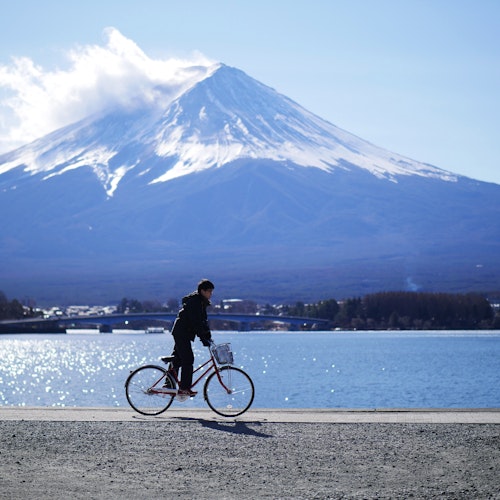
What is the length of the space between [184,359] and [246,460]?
14.6 ft

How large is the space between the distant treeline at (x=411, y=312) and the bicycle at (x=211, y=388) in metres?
114

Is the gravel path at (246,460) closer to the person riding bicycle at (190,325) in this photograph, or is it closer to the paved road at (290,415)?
the paved road at (290,415)

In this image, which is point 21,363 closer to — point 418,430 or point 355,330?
point 418,430

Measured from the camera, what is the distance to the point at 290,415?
15625 mm

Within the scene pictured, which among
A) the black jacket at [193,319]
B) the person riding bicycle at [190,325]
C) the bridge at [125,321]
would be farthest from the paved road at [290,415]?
the bridge at [125,321]

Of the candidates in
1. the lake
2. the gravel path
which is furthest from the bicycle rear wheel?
the lake

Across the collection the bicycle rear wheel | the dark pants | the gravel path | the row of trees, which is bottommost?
the gravel path

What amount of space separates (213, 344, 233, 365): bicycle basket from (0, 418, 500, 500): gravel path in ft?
4.54

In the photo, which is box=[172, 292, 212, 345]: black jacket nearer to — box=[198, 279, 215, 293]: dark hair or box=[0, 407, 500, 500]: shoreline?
box=[198, 279, 215, 293]: dark hair

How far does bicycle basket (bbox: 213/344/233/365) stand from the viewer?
15.7 metres

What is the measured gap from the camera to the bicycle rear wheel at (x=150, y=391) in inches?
627

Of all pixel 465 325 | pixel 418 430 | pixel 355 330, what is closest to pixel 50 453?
pixel 418 430

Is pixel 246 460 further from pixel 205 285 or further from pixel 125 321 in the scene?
pixel 125 321

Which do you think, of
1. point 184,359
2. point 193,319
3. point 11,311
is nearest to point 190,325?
point 193,319
